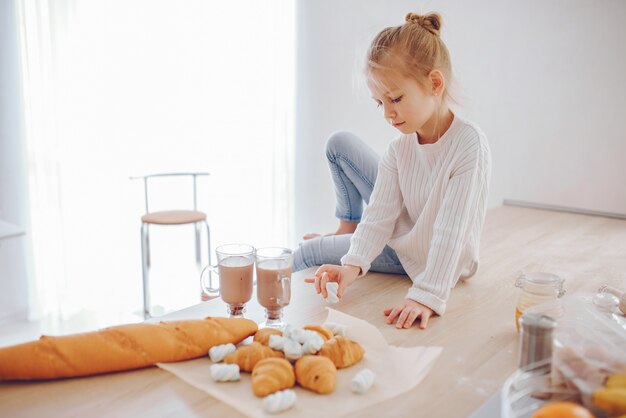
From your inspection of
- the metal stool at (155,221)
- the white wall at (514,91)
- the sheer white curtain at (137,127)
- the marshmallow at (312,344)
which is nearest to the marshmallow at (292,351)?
the marshmallow at (312,344)

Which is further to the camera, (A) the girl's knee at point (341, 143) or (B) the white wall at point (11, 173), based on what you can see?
(B) the white wall at point (11, 173)

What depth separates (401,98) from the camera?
3.71ft

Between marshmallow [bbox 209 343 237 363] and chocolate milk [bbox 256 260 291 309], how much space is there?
134 millimetres

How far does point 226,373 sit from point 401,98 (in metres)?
0.65

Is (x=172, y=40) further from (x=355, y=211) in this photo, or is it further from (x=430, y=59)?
(x=430, y=59)

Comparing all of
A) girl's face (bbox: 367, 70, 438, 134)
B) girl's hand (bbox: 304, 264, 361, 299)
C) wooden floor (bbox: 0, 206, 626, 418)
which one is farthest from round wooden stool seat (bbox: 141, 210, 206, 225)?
girl's face (bbox: 367, 70, 438, 134)

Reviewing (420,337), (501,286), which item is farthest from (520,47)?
(420,337)

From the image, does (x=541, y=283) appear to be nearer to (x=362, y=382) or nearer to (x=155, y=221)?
(x=362, y=382)

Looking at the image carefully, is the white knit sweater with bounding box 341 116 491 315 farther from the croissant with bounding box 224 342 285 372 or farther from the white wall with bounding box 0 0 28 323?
the white wall with bounding box 0 0 28 323

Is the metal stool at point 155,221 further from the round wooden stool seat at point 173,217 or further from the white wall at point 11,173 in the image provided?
the white wall at point 11,173

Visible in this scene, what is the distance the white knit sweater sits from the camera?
43.3 inches

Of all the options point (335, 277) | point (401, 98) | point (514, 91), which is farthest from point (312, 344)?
point (514, 91)

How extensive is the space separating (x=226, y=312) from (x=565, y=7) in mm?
2347

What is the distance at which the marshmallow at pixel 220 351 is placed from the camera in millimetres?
808
